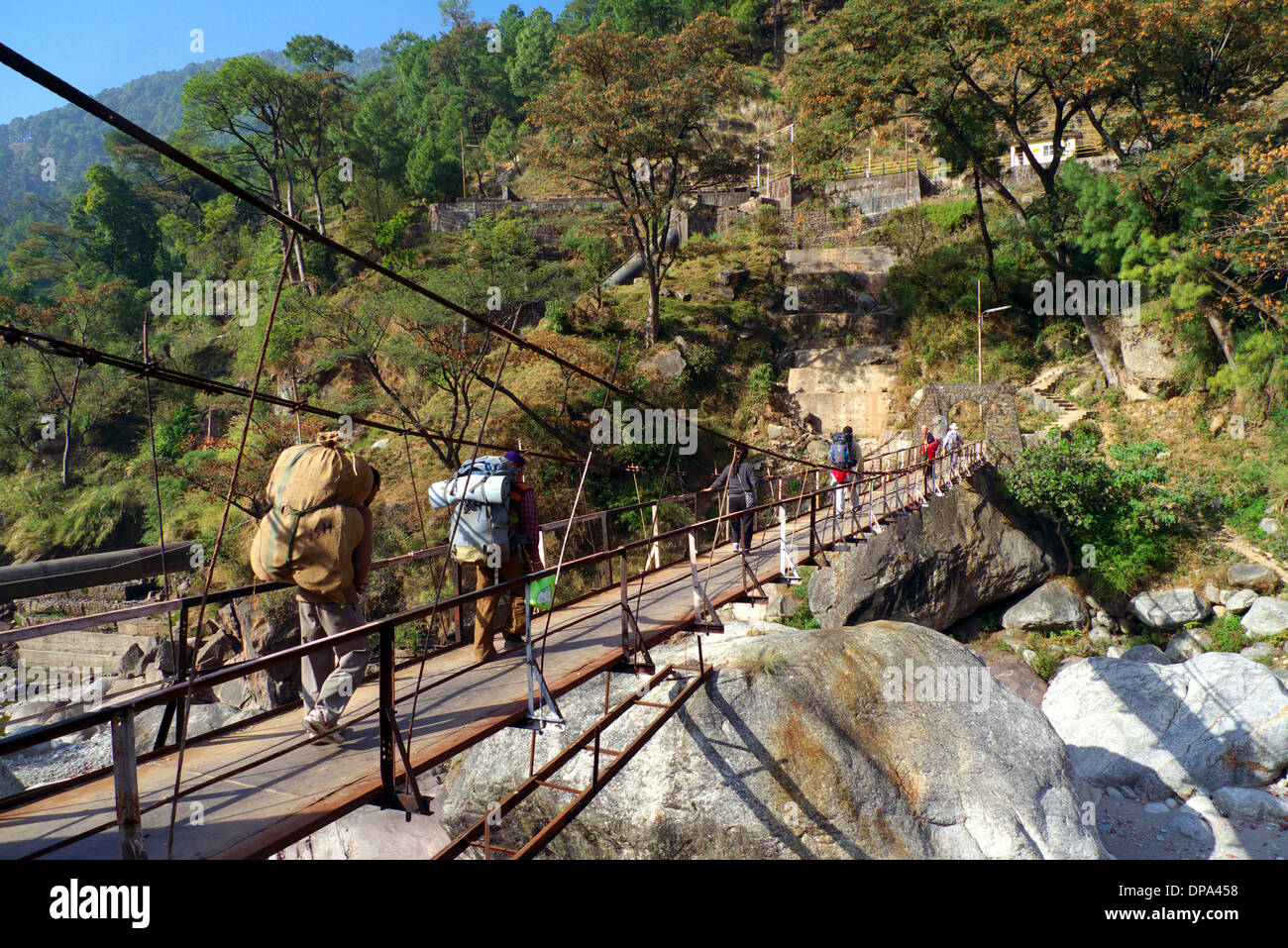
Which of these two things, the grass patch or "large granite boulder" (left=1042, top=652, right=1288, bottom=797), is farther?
"large granite boulder" (left=1042, top=652, right=1288, bottom=797)

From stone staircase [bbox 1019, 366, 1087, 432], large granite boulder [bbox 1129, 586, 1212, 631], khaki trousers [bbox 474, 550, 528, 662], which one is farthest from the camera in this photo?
stone staircase [bbox 1019, 366, 1087, 432]

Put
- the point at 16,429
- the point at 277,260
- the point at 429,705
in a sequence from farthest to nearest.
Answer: the point at 277,260
the point at 16,429
the point at 429,705

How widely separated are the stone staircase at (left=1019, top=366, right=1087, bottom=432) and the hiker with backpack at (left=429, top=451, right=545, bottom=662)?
638 inches

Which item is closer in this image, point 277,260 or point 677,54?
point 677,54

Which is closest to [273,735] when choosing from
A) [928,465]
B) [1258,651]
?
[928,465]

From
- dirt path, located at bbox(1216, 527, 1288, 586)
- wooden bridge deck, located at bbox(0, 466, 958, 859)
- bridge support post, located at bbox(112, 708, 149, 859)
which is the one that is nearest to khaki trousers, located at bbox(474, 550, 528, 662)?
wooden bridge deck, located at bbox(0, 466, 958, 859)

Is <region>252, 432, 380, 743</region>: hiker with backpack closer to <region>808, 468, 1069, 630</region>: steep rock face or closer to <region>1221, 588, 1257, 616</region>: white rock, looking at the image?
<region>808, 468, 1069, 630</region>: steep rock face

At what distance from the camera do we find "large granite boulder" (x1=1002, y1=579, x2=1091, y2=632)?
1381cm

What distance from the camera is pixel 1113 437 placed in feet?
54.1

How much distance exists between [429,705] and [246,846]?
1.40 meters

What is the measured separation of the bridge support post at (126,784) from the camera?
1.97 meters
